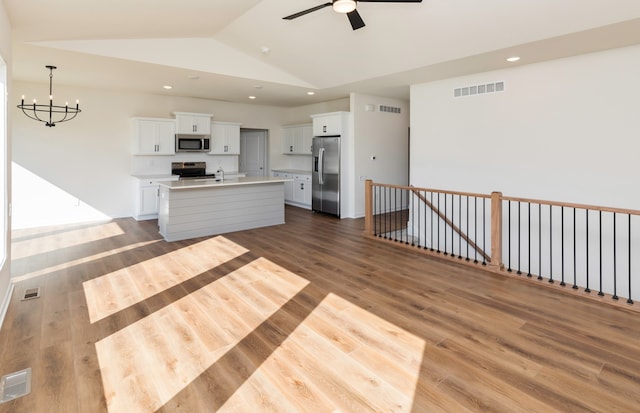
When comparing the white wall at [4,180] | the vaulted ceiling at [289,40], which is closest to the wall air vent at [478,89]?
the vaulted ceiling at [289,40]

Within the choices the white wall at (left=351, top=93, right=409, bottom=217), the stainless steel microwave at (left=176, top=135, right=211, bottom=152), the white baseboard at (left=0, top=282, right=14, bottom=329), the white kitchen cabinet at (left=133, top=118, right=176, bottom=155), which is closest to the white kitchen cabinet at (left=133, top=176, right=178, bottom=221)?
the white kitchen cabinet at (left=133, top=118, right=176, bottom=155)

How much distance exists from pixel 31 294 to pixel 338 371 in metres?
3.48

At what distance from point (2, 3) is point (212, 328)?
11.6ft

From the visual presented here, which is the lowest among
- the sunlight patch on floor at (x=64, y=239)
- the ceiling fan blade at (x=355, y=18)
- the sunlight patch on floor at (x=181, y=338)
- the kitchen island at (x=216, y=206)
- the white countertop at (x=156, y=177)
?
the sunlight patch on floor at (x=181, y=338)

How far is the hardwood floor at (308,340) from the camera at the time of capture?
2.21 meters

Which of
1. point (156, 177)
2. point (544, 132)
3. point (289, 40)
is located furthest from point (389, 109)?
point (156, 177)

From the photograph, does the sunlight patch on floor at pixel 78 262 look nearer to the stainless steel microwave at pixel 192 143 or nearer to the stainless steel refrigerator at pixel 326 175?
the stainless steel microwave at pixel 192 143

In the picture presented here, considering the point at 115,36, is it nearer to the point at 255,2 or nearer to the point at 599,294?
the point at 255,2

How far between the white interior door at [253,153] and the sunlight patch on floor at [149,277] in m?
5.00

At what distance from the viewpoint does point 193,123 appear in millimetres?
8344

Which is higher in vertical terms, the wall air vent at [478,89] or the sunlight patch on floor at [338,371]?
the wall air vent at [478,89]

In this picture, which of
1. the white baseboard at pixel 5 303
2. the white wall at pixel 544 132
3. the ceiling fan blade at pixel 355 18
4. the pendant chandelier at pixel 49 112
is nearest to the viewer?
the white baseboard at pixel 5 303

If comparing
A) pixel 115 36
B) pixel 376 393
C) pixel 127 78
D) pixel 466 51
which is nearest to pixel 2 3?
pixel 115 36

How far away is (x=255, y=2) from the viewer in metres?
4.70
